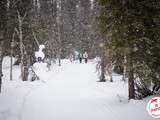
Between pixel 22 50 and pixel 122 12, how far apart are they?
948 centimetres

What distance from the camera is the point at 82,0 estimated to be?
Result: 43812 millimetres

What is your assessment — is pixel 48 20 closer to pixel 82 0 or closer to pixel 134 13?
pixel 82 0

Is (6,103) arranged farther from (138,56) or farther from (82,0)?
(82,0)

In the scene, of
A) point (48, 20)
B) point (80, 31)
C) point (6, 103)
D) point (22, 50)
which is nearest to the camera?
point (6, 103)

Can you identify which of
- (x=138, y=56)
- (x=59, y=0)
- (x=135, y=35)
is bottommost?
(x=138, y=56)

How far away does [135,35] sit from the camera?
31.0ft

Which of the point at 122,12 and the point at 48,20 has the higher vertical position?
the point at 48,20

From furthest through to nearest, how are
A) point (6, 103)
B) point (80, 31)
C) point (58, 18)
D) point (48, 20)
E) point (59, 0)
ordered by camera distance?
point (80, 31)
point (59, 0)
point (58, 18)
point (48, 20)
point (6, 103)

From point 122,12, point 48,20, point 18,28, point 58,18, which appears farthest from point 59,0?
point 122,12

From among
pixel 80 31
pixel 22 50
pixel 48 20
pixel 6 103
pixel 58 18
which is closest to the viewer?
pixel 6 103

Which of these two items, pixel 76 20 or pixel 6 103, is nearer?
pixel 6 103

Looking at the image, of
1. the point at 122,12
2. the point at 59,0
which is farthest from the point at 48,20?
the point at 122,12

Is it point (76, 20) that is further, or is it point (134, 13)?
point (76, 20)

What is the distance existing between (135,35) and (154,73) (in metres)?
1.91
